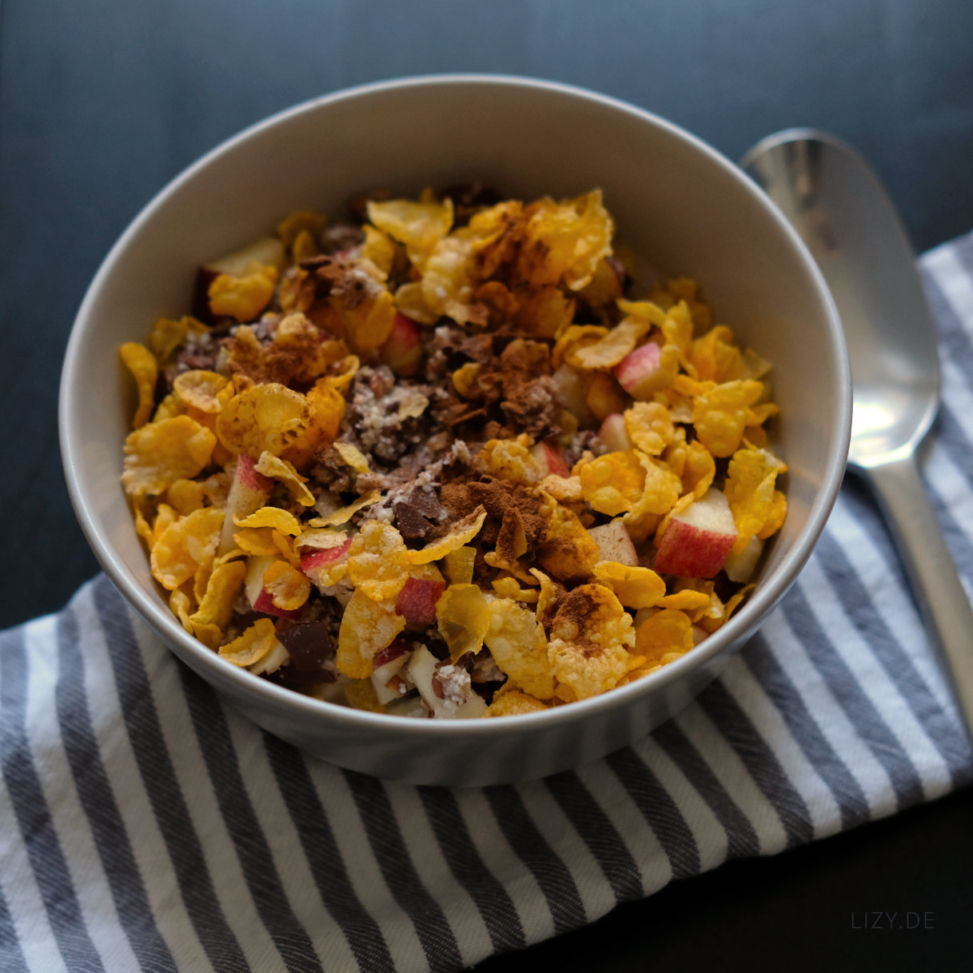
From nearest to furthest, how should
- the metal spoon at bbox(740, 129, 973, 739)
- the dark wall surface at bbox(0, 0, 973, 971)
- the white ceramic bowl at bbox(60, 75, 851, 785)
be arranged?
the white ceramic bowl at bbox(60, 75, 851, 785), the metal spoon at bbox(740, 129, 973, 739), the dark wall surface at bbox(0, 0, 973, 971)

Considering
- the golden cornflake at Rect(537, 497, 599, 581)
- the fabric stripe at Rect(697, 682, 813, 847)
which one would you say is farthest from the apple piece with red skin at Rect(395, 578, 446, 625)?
the fabric stripe at Rect(697, 682, 813, 847)

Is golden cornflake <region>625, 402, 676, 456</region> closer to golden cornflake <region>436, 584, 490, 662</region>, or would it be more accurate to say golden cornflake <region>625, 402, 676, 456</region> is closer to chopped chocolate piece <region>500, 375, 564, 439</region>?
chopped chocolate piece <region>500, 375, 564, 439</region>

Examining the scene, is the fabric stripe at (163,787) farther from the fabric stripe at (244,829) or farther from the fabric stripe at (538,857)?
the fabric stripe at (538,857)

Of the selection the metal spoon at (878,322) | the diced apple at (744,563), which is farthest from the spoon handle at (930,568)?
the diced apple at (744,563)

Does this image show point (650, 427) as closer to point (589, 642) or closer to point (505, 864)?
point (589, 642)

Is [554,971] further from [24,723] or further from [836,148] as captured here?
[836,148]

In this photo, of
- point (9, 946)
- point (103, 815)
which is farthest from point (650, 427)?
point (9, 946)
